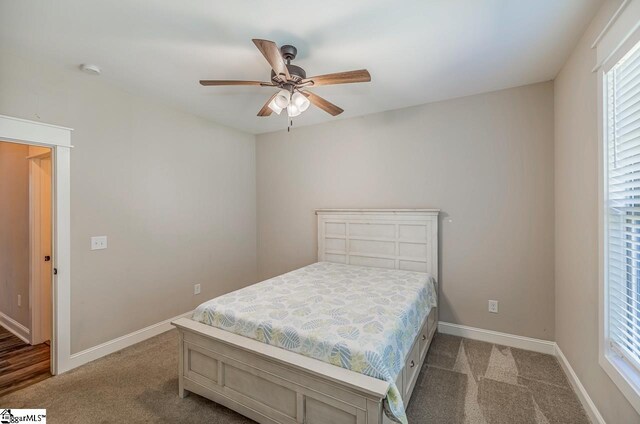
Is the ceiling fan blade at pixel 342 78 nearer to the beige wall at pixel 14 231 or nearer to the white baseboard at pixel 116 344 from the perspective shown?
the white baseboard at pixel 116 344

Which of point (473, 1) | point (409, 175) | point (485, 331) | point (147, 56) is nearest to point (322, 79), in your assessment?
point (473, 1)

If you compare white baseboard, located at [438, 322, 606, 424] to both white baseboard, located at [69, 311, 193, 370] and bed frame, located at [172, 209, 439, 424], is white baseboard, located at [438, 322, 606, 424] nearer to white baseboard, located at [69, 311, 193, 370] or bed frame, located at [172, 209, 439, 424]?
bed frame, located at [172, 209, 439, 424]

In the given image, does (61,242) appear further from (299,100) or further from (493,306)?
(493,306)

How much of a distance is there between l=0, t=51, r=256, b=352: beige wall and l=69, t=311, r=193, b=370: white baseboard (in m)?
0.06

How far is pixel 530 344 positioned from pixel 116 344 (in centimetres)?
404

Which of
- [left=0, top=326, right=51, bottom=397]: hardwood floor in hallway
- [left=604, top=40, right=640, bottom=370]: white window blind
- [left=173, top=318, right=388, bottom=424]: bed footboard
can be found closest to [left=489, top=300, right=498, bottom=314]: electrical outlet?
[left=604, top=40, right=640, bottom=370]: white window blind

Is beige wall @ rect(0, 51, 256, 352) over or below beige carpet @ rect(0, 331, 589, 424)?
over

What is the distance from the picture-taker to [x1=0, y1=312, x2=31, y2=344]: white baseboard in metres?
2.99

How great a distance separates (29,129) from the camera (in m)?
2.20

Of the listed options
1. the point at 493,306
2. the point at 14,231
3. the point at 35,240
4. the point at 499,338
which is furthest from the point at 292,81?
the point at 14,231

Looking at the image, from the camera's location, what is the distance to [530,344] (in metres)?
2.71

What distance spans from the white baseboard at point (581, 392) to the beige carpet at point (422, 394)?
42 millimetres

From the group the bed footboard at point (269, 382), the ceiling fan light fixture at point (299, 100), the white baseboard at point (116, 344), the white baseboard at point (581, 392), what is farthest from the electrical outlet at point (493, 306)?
the white baseboard at point (116, 344)

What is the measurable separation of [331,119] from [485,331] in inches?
120
